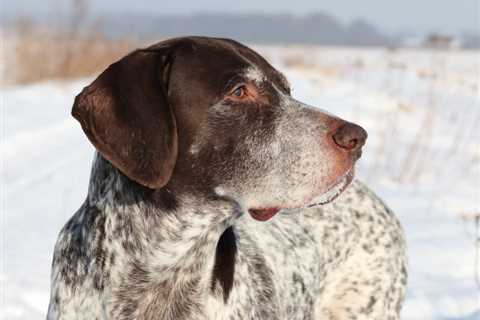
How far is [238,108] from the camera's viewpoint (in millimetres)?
2875

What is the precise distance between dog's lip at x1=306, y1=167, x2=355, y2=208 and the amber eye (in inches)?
17.9

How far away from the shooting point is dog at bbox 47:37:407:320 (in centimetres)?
276

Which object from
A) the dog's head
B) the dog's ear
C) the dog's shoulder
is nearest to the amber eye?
the dog's head

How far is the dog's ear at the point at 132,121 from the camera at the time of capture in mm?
2701

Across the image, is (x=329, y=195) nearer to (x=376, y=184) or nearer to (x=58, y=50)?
(x=376, y=184)

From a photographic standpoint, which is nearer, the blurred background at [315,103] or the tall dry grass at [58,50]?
the blurred background at [315,103]

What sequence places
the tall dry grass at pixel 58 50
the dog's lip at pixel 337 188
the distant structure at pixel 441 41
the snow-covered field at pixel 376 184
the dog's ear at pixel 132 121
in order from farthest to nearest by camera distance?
the tall dry grass at pixel 58 50
the distant structure at pixel 441 41
the snow-covered field at pixel 376 184
the dog's lip at pixel 337 188
the dog's ear at pixel 132 121

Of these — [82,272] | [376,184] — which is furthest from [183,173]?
[376,184]

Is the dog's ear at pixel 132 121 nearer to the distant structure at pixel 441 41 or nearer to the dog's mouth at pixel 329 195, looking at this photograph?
the dog's mouth at pixel 329 195

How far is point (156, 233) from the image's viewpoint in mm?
2908

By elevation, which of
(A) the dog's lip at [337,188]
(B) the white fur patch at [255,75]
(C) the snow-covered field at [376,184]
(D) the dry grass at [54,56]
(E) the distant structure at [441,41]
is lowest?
(D) the dry grass at [54,56]

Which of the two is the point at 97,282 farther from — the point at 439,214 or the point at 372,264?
A: the point at 439,214

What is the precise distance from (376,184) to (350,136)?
594 centimetres

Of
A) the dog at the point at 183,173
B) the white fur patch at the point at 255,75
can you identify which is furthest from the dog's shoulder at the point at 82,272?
the white fur patch at the point at 255,75
